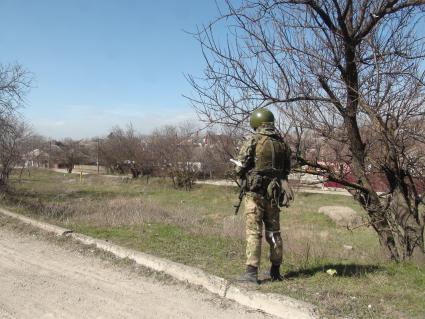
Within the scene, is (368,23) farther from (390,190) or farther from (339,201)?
(339,201)

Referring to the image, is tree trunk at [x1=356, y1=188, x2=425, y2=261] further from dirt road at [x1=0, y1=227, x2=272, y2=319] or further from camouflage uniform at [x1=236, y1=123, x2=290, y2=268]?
dirt road at [x1=0, y1=227, x2=272, y2=319]

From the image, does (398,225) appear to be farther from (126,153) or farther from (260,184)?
(126,153)

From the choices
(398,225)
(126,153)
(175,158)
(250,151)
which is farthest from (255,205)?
(126,153)

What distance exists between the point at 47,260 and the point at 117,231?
2025 millimetres

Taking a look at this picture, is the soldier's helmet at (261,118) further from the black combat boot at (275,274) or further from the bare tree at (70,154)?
the bare tree at (70,154)

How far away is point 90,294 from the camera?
524cm

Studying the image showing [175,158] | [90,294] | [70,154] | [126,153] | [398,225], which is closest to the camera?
[90,294]

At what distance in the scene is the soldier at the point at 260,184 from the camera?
5.28m

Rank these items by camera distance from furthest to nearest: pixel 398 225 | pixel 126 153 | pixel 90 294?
pixel 126 153, pixel 398 225, pixel 90 294

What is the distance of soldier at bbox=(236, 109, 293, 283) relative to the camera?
17.3 feet

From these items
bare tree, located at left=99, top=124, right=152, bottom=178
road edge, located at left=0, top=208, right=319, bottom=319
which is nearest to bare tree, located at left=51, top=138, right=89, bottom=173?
bare tree, located at left=99, top=124, right=152, bottom=178

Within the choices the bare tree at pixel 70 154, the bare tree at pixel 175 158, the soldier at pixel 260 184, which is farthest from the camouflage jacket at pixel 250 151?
the bare tree at pixel 70 154

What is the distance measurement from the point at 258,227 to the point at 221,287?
0.76m

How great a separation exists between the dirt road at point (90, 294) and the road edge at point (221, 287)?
12 centimetres
